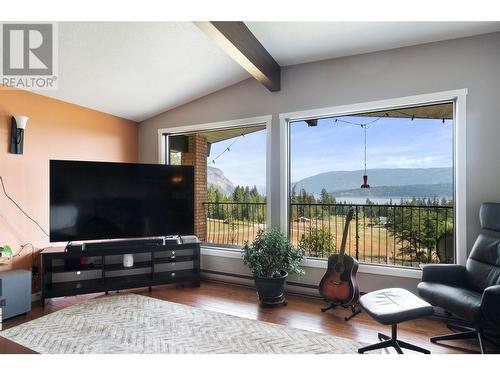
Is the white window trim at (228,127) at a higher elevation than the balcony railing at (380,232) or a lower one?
higher

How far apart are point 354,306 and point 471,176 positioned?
1.67 m

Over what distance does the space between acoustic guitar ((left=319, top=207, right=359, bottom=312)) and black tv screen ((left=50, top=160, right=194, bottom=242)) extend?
5.97 feet

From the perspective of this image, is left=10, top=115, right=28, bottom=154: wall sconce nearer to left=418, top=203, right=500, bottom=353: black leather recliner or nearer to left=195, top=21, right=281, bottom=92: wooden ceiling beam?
left=195, top=21, right=281, bottom=92: wooden ceiling beam

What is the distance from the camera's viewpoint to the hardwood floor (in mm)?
2467

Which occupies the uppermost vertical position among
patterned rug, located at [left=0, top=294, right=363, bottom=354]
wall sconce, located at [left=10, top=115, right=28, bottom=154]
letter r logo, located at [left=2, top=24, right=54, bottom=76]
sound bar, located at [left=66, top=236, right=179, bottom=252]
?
letter r logo, located at [left=2, top=24, right=54, bottom=76]

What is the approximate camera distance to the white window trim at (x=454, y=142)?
109 inches

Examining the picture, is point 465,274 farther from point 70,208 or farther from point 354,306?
point 70,208

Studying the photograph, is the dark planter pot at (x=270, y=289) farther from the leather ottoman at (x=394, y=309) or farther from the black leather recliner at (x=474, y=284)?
the black leather recliner at (x=474, y=284)

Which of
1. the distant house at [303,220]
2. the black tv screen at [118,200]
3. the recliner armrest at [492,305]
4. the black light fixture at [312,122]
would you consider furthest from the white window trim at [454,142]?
the black tv screen at [118,200]

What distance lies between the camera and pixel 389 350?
2.27m

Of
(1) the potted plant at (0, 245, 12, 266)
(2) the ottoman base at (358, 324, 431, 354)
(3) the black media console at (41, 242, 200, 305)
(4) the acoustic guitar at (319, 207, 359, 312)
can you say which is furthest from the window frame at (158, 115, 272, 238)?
(1) the potted plant at (0, 245, 12, 266)

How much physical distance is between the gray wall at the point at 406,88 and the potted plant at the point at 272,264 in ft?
1.75

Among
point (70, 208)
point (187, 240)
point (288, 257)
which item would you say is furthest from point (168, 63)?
point (288, 257)

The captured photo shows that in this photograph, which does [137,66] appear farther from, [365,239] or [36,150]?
[365,239]
